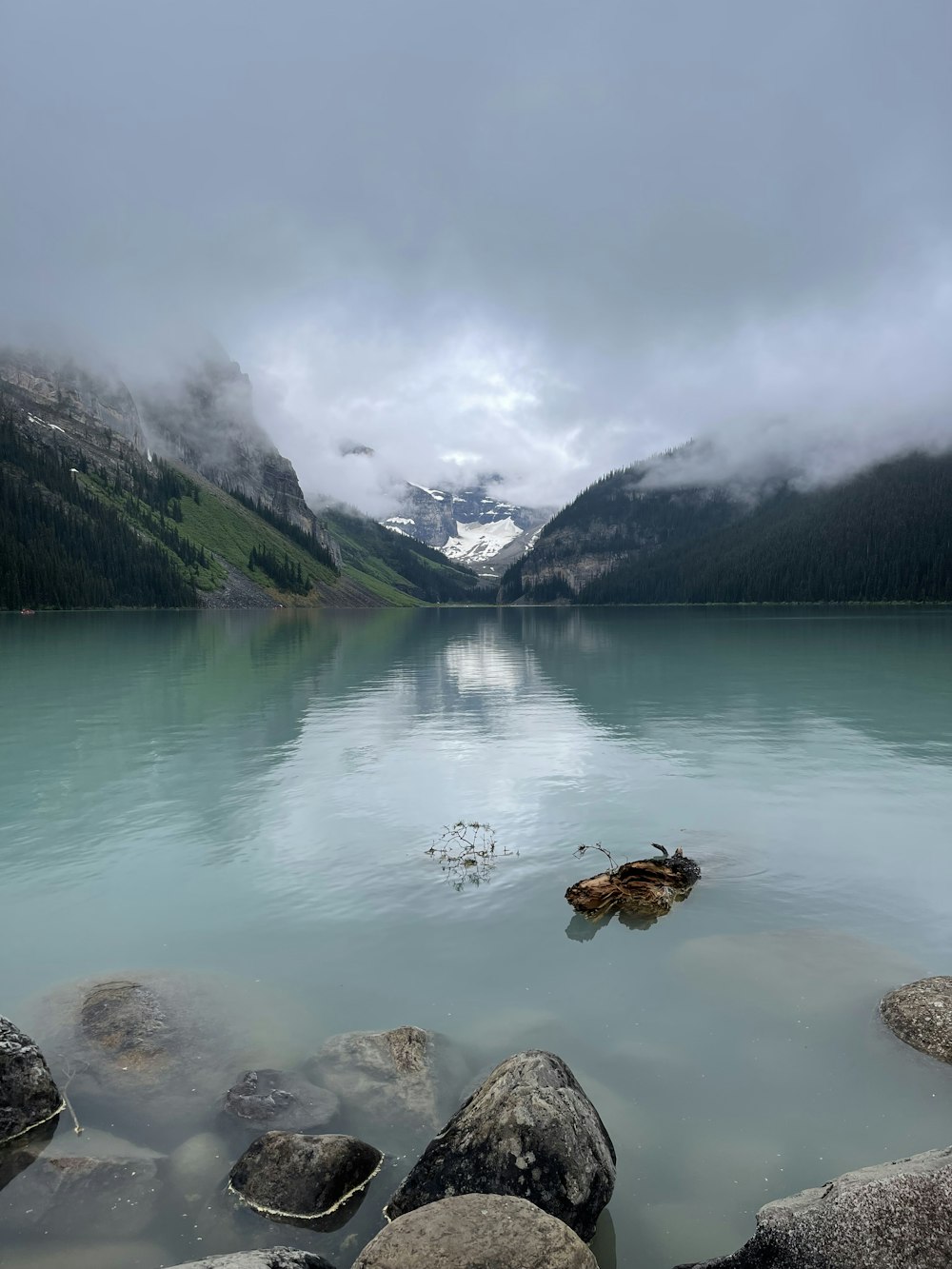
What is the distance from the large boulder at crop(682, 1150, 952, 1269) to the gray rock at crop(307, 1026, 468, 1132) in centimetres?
437

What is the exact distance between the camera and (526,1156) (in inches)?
296

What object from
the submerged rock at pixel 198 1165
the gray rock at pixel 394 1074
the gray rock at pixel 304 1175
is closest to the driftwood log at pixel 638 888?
the gray rock at pixel 394 1074

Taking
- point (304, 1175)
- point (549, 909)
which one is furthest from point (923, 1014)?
point (304, 1175)

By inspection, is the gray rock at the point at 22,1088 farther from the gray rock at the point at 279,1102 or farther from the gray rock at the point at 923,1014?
the gray rock at the point at 923,1014

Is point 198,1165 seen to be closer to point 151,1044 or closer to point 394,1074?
point 394,1074

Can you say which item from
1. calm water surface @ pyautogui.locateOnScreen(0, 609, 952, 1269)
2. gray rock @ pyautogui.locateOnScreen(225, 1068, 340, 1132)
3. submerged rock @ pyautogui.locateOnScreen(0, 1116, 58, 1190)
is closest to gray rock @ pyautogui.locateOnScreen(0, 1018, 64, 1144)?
submerged rock @ pyautogui.locateOnScreen(0, 1116, 58, 1190)

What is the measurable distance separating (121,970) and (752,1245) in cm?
1196

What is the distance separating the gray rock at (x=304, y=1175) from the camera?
25.3 feet

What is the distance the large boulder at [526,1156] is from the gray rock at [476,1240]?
103 cm

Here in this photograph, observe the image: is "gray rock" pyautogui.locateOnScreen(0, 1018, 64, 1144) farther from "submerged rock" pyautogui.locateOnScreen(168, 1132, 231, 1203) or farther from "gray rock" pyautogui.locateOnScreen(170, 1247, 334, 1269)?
"gray rock" pyautogui.locateOnScreen(170, 1247, 334, 1269)

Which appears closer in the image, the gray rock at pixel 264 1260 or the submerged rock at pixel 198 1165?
the gray rock at pixel 264 1260

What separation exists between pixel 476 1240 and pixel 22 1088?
6.82 meters

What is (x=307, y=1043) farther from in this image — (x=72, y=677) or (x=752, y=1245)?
(x=72, y=677)

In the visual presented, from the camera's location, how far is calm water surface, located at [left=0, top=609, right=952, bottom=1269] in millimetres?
8797
